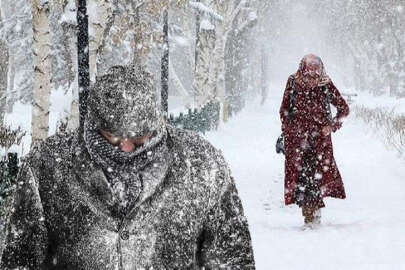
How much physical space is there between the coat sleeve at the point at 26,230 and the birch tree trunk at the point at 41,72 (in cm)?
858

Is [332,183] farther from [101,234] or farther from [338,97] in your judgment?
[101,234]

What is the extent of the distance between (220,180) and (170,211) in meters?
0.19

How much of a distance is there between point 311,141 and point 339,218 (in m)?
1.14

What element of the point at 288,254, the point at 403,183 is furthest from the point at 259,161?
the point at 288,254

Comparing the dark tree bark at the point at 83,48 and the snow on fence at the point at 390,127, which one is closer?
the dark tree bark at the point at 83,48

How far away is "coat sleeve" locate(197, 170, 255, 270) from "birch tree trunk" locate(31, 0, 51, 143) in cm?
861

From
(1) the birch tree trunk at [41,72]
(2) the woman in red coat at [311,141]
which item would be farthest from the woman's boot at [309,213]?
(1) the birch tree trunk at [41,72]

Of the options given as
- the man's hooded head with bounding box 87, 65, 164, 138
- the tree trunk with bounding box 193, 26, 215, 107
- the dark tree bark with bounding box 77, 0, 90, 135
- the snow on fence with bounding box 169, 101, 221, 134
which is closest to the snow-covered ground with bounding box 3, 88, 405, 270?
the snow on fence with bounding box 169, 101, 221, 134

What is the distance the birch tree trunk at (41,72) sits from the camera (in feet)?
34.0

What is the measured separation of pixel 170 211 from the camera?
6.45ft

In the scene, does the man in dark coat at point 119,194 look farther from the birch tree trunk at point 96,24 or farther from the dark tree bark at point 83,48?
the birch tree trunk at point 96,24

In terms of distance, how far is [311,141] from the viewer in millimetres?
7047

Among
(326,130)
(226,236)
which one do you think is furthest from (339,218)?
(226,236)

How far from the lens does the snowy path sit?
5.79m
